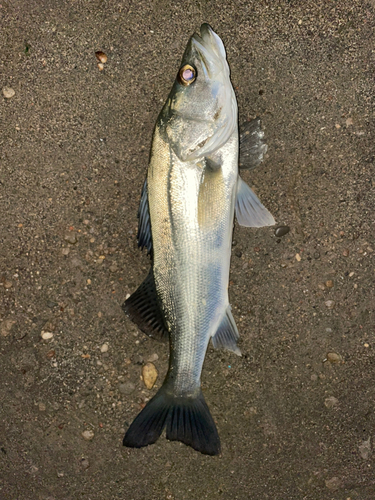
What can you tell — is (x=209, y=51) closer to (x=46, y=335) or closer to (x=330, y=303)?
(x=330, y=303)

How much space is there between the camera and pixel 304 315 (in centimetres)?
283

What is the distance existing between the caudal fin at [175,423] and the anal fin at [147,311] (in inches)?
16.2

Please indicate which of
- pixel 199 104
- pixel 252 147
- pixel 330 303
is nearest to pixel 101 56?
pixel 199 104

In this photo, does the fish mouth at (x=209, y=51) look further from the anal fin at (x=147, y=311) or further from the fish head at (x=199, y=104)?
the anal fin at (x=147, y=311)

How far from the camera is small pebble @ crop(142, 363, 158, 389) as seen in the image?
9.37ft

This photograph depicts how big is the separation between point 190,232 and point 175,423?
130 cm

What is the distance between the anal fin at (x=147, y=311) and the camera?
2412 millimetres

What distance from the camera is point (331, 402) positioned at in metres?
2.84

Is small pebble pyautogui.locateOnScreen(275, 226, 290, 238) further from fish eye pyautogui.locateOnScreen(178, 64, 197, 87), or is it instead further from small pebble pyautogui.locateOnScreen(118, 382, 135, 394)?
small pebble pyautogui.locateOnScreen(118, 382, 135, 394)

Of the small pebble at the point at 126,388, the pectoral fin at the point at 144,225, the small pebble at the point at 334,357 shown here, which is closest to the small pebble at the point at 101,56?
the pectoral fin at the point at 144,225

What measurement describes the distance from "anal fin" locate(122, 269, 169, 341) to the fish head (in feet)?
2.99

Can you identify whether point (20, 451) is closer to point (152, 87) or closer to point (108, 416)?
point (108, 416)

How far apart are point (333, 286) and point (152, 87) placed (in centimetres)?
215

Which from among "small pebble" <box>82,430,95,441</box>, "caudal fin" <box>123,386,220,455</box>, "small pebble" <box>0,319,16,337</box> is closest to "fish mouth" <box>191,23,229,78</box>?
"caudal fin" <box>123,386,220,455</box>
